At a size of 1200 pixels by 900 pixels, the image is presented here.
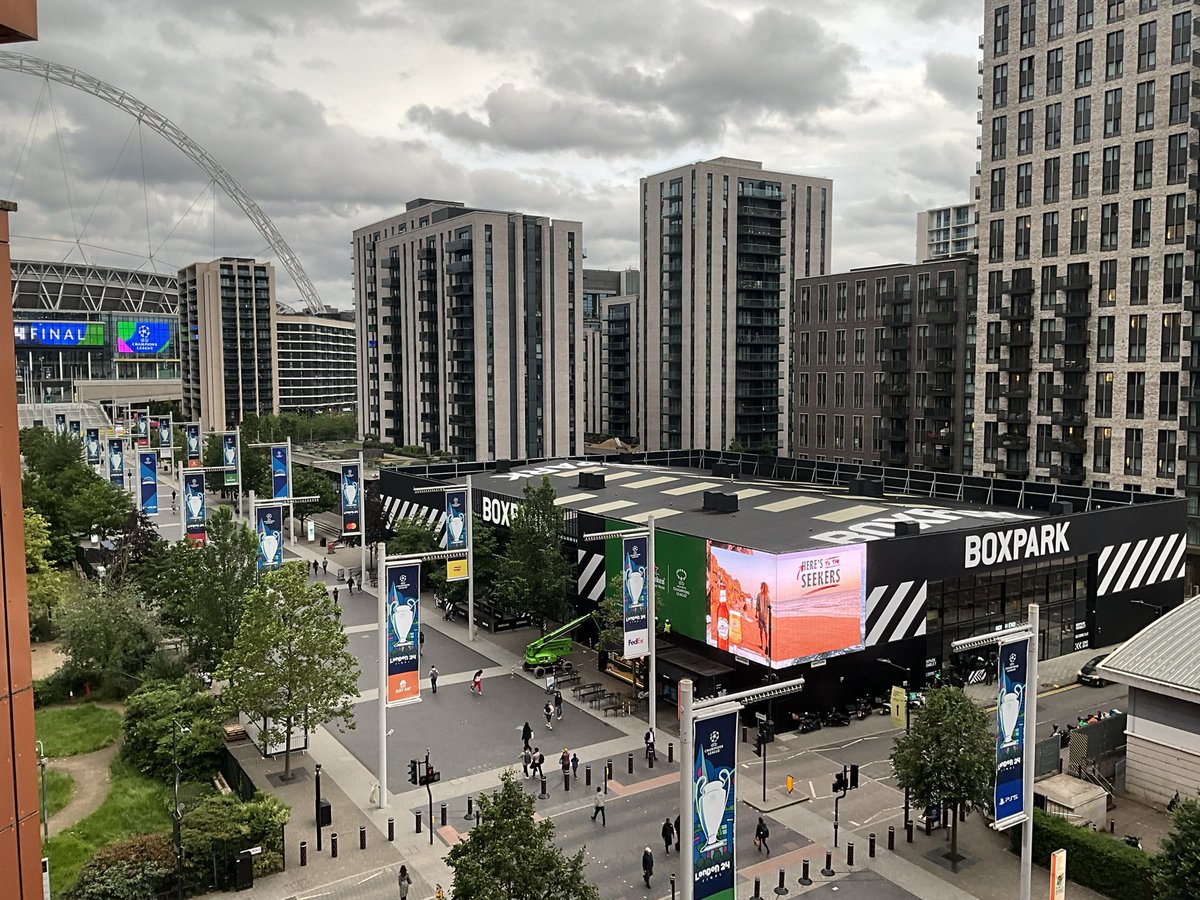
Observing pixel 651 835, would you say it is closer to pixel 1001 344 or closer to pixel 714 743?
pixel 714 743

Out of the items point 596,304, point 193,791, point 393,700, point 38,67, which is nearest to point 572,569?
point 393,700

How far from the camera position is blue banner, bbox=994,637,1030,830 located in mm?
23469

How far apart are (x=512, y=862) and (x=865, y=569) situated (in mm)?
27621

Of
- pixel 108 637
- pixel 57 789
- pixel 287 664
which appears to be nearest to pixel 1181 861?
pixel 287 664

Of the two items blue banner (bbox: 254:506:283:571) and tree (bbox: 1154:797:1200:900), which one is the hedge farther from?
blue banner (bbox: 254:506:283:571)

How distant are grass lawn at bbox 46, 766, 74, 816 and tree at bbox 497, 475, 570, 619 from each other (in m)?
23.8

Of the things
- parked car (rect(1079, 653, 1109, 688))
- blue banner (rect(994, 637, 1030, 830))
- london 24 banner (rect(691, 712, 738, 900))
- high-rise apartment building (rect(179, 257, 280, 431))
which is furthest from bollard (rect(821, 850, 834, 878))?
high-rise apartment building (rect(179, 257, 280, 431))

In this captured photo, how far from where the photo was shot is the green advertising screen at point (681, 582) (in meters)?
46.2

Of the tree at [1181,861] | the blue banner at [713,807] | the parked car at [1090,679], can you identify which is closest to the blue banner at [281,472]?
the blue banner at [713,807]

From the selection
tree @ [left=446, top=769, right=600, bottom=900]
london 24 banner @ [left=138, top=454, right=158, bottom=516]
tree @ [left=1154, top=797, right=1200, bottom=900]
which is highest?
london 24 banner @ [left=138, top=454, right=158, bottom=516]

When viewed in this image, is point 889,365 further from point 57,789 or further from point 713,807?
point 713,807

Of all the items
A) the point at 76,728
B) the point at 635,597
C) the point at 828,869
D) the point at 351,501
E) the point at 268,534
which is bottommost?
the point at 828,869

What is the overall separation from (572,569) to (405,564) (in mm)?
20562

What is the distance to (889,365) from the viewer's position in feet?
318
